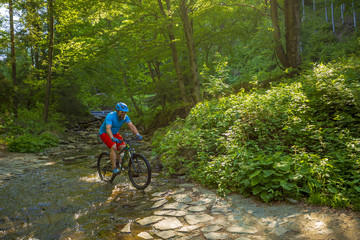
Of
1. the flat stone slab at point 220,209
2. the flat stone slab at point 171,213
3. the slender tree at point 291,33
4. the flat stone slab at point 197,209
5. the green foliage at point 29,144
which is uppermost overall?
the slender tree at point 291,33

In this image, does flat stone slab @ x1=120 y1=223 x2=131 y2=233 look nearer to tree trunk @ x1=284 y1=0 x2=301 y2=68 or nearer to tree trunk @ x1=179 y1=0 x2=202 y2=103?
tree trunk @ x1=179 y1=0 x2=202 y2=103

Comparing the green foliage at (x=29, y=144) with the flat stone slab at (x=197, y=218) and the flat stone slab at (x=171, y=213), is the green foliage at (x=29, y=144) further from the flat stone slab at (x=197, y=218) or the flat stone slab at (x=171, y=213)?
the flat stone slab at (x=197, y=218)

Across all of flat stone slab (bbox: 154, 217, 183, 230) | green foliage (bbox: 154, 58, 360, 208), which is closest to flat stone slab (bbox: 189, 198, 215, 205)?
green foliage (bbox: 154, 58, 360, 208)

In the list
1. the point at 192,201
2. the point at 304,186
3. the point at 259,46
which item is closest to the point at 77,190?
the point at 192,201

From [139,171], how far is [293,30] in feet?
30.4

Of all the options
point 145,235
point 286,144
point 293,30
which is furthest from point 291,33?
point 145,235

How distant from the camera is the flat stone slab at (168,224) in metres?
3.99

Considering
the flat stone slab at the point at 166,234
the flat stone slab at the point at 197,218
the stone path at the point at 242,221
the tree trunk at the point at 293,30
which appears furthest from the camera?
the tree trunk at the point at 293,30

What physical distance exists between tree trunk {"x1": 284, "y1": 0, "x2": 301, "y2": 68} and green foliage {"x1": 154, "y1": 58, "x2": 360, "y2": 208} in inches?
122

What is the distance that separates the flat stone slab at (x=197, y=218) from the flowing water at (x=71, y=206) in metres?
0.80

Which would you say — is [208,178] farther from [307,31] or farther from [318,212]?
[307,31]

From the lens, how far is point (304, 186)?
4.40 meters

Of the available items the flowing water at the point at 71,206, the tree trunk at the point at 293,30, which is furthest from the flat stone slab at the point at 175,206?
the tree trunk at the point at 293,30

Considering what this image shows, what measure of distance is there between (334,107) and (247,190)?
3.28m
